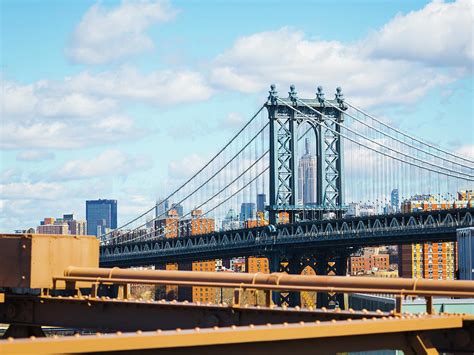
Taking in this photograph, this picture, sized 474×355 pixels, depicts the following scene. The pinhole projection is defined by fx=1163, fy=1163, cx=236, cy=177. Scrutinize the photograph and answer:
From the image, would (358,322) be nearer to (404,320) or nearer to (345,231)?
(404,320)

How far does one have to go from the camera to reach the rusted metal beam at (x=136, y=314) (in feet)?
77.4

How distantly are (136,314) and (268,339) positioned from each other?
32.8 feet

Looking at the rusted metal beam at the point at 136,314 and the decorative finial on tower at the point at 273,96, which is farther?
the decorative finial on tower at the point at 273,96

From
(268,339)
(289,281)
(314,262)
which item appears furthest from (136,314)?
(314,262)

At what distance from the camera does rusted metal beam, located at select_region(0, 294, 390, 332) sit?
23594 mm

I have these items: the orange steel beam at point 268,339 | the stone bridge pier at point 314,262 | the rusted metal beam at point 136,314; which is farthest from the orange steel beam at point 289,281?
the stone bridge pier at point 314,262

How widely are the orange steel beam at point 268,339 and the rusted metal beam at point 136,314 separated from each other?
2.35 m

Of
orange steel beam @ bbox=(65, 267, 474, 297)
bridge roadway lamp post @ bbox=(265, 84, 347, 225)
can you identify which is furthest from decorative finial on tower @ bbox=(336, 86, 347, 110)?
orange steel beam @ bbox=(65, 267, 474, 297)

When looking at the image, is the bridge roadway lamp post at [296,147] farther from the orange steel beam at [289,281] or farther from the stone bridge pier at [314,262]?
the orange steel beam at [289,281]

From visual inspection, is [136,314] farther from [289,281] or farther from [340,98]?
[340,98]

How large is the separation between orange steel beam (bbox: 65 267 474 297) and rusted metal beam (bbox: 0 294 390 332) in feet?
1.74

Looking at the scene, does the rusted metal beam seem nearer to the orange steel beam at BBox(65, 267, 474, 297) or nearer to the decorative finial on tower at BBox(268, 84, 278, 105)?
the orange steel beam at BBox(65, 267, 474, 297)

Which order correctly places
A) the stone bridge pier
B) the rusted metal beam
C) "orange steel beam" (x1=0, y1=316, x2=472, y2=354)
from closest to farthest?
"orange steel beam" (x1=0, y1=316, x2=472, y2=354) < the rusted metal beam < the stone bridge pier

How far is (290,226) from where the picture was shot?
123188mm
